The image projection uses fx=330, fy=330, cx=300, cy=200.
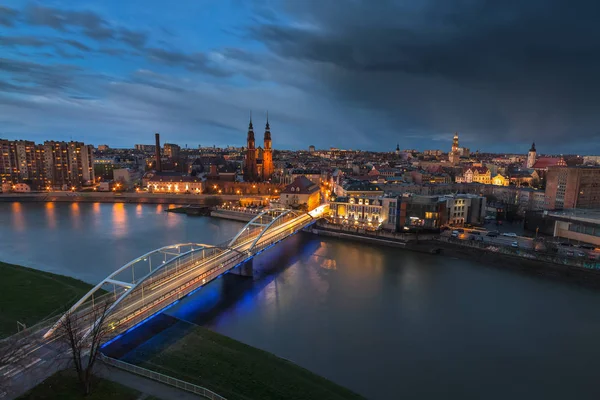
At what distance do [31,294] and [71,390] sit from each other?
6478 millimetres

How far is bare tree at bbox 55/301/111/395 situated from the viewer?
5.79 m

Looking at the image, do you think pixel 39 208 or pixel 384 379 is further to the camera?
pixel 39 208

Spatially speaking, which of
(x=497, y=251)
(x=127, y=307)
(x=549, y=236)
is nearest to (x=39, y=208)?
(x=127, y=307)

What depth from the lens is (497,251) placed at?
56.3ft

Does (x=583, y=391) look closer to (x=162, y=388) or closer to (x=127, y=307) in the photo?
(x=162, y=388)

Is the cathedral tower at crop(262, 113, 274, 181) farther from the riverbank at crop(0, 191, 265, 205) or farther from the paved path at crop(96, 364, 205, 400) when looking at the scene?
the paved path at crop(96, 364, 205, 400)

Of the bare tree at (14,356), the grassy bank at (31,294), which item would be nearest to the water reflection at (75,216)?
the grassy bank at (31,294)

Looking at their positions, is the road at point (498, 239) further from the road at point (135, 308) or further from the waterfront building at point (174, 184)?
the waterfront building at point (174, 184)

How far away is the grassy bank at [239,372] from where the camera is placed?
6.87m

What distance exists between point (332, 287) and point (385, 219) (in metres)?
10.3

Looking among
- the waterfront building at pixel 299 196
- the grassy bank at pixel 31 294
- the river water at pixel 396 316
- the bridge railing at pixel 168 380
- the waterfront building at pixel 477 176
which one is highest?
the waterfront building at pixel 477 176

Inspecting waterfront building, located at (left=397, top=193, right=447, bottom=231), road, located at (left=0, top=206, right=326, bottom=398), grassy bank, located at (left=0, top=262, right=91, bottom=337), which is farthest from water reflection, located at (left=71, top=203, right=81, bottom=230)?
waterfront building, located at (left=397, top=193, right=447, bottom=231)

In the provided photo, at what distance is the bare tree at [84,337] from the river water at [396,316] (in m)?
3.12

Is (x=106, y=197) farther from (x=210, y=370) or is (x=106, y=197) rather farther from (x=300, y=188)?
(x=210, y=370)
